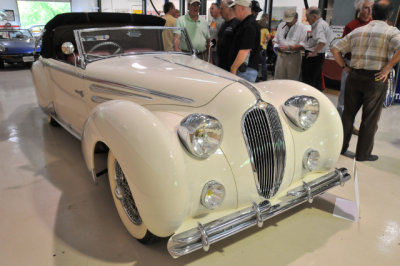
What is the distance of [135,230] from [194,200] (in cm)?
57

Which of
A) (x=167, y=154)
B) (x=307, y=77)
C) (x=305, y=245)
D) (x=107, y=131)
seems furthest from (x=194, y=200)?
(x=307, y=77)

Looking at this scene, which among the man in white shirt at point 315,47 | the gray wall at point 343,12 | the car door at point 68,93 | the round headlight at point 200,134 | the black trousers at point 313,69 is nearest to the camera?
the round headlight at point 200,134

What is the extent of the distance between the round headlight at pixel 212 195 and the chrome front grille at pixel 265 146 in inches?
12.1

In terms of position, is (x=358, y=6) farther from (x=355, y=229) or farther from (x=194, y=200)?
(x=194, y=200)

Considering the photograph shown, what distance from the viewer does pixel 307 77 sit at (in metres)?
5.38

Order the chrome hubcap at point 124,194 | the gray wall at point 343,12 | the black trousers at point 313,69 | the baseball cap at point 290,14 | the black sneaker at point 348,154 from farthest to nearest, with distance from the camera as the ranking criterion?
the gray wall at point 343,12 → the black trousers at point 313,69 → the baseball cap at point 290,14 → the black sneaker at point 348,154 → the chrome hubcap at point 124,194

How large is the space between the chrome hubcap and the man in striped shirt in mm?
Answer: 2651

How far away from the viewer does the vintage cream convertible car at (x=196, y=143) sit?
176 centimetres

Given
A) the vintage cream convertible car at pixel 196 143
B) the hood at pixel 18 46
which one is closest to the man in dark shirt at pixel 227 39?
the vintage cream convertible car at pixel 196 143

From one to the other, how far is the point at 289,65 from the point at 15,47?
8.35 metres

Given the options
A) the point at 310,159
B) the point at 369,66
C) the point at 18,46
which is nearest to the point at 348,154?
the point at 369,66

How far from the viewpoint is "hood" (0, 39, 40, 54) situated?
938 cm

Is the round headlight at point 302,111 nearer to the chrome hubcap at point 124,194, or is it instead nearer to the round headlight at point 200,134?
the round headlight at point 200,134

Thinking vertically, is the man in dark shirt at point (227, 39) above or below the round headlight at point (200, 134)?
above
